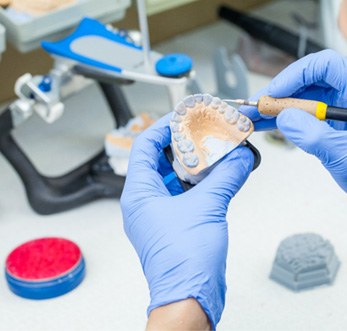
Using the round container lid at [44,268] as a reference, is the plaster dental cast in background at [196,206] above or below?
above

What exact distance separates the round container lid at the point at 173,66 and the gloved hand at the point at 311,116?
30 centimetres

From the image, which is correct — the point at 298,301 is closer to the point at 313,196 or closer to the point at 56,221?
the point at 313,196

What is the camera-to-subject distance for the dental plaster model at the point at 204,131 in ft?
2.99

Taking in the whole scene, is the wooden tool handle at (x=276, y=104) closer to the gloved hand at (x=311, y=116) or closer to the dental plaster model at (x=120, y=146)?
the gloved hand at (x=311, y=116)

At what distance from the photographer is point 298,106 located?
91cm

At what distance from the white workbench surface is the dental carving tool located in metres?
0.36

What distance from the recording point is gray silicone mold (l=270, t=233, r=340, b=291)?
1153mm

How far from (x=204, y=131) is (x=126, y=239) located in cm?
40

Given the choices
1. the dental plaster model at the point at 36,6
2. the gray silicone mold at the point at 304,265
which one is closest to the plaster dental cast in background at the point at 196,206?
the gray silicone mold at the point at 304,265

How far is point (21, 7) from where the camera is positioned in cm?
127

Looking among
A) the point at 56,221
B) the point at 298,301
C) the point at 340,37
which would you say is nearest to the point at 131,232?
the point at 298,301

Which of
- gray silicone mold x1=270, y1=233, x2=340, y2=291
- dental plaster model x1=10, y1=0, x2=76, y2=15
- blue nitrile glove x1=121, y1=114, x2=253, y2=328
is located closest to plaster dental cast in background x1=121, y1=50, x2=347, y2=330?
blue nitrile glove x1=121, y1=114, x2=253, y2=328

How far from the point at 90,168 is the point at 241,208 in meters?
0.30

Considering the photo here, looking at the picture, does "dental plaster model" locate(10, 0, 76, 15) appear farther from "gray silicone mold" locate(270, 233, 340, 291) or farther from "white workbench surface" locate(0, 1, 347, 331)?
"gray silicone mold" locate(270, 233, 340, 291)
